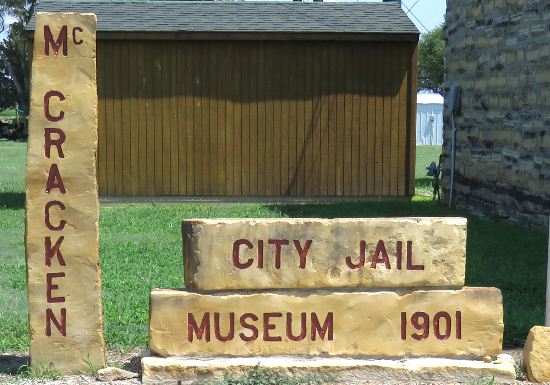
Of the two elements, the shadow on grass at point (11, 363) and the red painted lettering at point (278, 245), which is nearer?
the red painted lettering at point (278, 245)

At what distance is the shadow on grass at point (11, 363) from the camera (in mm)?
6504

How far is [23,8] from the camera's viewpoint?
64000 mm

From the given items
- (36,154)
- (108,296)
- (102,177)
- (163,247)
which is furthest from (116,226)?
(36,154)

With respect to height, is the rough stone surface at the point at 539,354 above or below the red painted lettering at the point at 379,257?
below

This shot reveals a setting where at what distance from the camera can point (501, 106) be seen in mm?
14844

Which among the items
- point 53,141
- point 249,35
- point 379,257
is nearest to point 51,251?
point 53,141

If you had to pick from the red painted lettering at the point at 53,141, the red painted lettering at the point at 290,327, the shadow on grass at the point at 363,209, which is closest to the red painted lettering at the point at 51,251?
the red painted lettering at the point at 53,141

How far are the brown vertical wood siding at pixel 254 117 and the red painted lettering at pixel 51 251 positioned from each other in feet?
37.4

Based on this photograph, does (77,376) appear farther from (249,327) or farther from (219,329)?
(249,327)

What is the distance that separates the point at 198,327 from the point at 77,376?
0.82m

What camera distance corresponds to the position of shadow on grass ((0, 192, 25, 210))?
16.8 metres

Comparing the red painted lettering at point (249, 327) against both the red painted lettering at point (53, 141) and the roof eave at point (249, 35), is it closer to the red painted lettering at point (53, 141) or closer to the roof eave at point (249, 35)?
the red painted lettering at point (53, 141)

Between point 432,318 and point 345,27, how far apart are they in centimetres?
1194

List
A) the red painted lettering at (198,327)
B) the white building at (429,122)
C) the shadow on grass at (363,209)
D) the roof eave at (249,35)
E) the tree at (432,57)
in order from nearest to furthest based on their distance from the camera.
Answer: the red painted lettering at (198,327) → the shadow on grass at (363,209) → the roof eave at (249,35) → the white building at (429,122) → the tree at (432,57)
